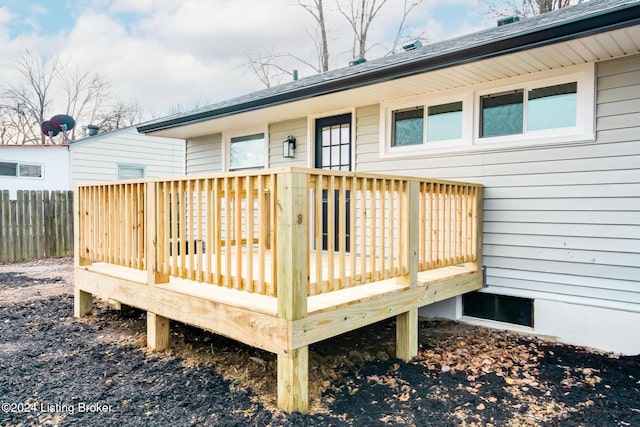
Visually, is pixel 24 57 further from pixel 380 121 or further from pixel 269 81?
pixel 380 121

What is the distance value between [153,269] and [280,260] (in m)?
1.53

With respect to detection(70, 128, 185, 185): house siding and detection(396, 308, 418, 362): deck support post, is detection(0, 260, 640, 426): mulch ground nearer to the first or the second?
detection(396, 308, 418, 362): deck support post

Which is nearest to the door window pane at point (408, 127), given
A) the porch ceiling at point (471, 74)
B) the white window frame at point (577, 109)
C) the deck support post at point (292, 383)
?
the porch ceiling at point (471, 74)

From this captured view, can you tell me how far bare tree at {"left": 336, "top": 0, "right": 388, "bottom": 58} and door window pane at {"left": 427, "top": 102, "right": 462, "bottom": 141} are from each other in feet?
32.8

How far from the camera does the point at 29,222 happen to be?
874cm

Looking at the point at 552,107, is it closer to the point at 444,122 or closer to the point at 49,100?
the point at 444,122

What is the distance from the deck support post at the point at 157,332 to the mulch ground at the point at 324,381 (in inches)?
3.5

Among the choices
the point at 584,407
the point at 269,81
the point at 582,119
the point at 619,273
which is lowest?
the point at 584,407

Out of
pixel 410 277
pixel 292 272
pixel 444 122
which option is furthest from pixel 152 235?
pixel 444 122

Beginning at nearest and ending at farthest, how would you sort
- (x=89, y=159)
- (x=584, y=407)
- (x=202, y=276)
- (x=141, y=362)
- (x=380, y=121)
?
(x=584, y=407), (x=202, y=276), (x=141, y=362), (x=380, y=121), (x=89, y=159)

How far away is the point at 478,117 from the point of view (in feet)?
14.2

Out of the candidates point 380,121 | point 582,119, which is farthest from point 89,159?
point 582,119

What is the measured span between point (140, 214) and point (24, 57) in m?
20.7

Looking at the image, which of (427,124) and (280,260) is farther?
(427,124)
